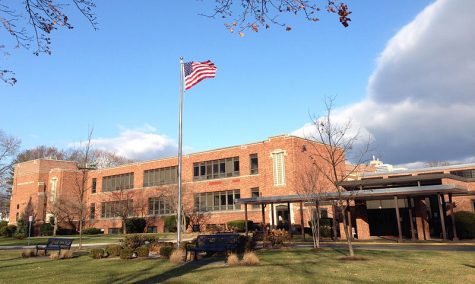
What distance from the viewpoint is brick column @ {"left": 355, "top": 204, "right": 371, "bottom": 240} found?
2933 centimetres

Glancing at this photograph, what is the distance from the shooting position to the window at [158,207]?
5141 cm

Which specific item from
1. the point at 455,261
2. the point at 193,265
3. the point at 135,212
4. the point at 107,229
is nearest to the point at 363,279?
the point at 455,261

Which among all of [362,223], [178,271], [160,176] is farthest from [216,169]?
[178,271]

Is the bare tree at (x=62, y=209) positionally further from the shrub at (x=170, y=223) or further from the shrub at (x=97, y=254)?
the shrub at (x=97, y=254)

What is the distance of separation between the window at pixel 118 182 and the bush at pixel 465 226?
138 ft

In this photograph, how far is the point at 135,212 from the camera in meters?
54.6

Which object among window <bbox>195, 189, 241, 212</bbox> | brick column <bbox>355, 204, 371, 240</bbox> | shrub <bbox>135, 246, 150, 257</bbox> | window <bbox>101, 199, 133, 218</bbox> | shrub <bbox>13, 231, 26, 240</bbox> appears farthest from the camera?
window <bbox>101, 199, 133, 218</bbox>

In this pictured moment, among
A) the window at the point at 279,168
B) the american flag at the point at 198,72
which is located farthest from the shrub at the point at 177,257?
the window at the point at 279,168

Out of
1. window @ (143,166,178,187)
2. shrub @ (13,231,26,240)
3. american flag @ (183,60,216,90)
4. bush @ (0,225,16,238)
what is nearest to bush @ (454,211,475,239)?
american flag @ (183,60,216,90)

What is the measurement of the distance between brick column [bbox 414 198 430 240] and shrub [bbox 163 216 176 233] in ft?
90.7

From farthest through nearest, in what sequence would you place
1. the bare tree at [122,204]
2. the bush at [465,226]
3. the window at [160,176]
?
the window at [160,176] → the bare tree at [122,204] → the bush at [465,226]

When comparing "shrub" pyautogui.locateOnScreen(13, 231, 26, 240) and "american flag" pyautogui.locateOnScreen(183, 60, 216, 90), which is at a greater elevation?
"american flag" pyautogui.locateOnScreen(183, 60, 216, 90)

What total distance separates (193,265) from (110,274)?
3136 millimetres

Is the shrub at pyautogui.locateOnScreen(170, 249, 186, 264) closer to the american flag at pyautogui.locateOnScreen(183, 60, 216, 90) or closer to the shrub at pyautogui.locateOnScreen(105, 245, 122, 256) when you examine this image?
the shrub at pyautogui.locateOnScreen(105, 245, 122, 256)
